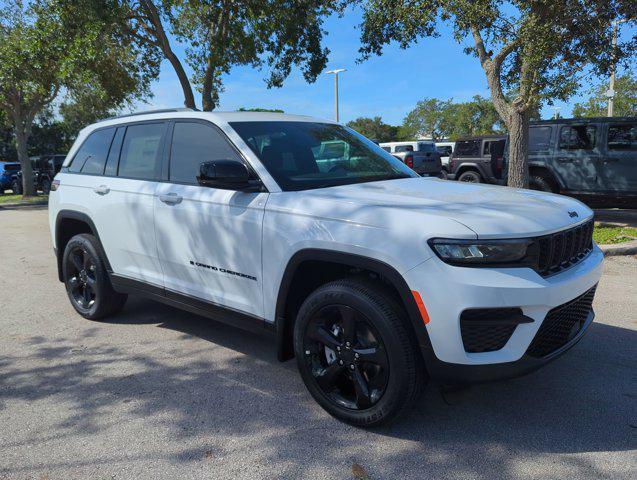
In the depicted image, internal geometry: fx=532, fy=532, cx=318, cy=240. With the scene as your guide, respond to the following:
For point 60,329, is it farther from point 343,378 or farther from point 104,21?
point 104,21

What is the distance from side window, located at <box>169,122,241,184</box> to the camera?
→ 362cm

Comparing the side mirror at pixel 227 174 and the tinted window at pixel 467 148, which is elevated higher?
the tinted window at pixel 467 148

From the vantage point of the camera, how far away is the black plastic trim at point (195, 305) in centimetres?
336

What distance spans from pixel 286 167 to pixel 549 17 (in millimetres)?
6763

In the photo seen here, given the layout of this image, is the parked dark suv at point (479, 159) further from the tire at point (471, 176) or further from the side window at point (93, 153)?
the side window at point (93, 153)

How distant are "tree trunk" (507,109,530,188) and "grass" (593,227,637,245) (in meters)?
1.61

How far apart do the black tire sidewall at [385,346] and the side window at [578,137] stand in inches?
379

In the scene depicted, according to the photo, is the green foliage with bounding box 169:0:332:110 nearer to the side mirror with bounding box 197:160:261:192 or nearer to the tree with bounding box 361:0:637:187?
the tree with bounding box 361:0:637:187

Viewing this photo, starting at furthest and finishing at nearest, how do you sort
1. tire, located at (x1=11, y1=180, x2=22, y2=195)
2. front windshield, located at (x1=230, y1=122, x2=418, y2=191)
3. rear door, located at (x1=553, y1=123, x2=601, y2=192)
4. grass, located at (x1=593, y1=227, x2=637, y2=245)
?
tire, located at (x1=11, y1=180, x2=22, y2=195) < rear door, located at (x1=553, y1=123, x2=601, y2=192) < grass, located at (x1=593, y1=227, x2=637, y2=245) < front windshield, located at (x1=230, y1=122, x2=418, y2=191)

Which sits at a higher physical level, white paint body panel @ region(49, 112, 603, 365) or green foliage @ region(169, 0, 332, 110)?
green foliage @ region(169, 0, 332, 110)

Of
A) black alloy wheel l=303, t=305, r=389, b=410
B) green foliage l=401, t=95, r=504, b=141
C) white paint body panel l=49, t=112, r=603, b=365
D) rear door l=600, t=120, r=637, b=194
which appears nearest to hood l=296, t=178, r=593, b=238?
white paint body panel l=49, t=112, r=603, b=365

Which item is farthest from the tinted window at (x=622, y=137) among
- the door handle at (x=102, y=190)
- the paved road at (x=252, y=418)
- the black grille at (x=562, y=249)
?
the door handle at (x=102, y=190)

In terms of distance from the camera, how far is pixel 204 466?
2.60 meters

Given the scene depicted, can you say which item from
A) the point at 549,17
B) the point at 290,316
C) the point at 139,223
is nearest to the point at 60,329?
the point at 139,223
